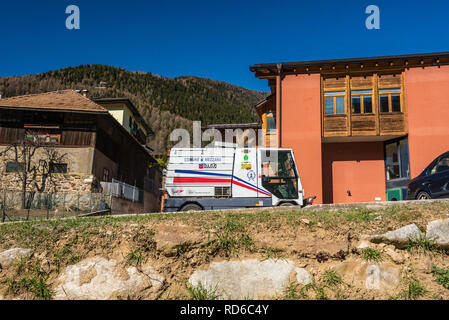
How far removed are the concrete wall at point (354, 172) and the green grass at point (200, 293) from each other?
1505 cm

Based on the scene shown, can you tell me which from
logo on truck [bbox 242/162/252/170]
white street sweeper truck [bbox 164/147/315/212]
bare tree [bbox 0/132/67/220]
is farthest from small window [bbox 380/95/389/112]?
bare tree [bbox 0/132/67/220]

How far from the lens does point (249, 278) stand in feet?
18.2

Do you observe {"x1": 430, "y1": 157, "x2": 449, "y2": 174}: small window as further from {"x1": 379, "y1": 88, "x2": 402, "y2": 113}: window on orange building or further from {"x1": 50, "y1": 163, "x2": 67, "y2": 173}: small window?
{"x1": 50, "y1": 163, "x2": 67, "y2": 173}: small window

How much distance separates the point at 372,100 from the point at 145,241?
16794 mm

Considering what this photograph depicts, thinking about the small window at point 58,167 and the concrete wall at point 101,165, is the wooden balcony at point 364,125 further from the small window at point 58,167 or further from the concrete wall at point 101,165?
the small window at point 58,167

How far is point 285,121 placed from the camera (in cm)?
1947

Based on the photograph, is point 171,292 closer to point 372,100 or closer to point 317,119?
point 317,119

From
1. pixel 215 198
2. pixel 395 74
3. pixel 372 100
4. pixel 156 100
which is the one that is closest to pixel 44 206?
pixel 215 198

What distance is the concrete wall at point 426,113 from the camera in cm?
1797

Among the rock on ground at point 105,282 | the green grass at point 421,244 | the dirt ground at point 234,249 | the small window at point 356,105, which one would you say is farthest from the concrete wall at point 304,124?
the rock on ground at point 105,282

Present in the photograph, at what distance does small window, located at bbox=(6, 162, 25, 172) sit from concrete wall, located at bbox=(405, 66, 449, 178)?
23670 mm

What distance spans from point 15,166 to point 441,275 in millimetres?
25332

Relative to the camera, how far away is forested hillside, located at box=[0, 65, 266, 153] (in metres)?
92.9

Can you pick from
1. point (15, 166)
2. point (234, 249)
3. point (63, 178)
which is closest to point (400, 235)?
point (234, 249)
